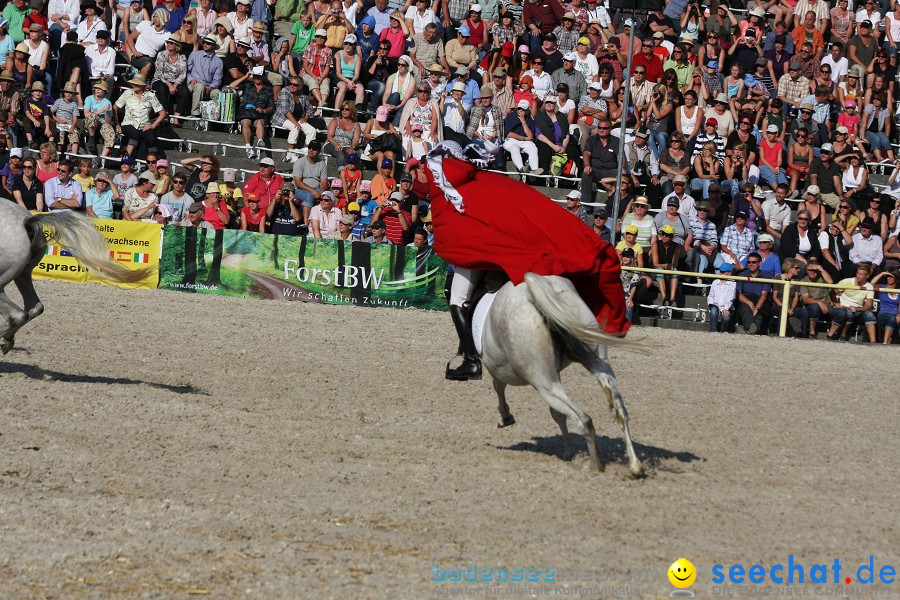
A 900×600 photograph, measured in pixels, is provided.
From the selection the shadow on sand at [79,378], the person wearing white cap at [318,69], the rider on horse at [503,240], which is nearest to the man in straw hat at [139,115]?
the person wearing white cap at [318,69]

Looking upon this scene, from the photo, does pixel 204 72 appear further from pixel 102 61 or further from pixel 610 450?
pixel 610 450

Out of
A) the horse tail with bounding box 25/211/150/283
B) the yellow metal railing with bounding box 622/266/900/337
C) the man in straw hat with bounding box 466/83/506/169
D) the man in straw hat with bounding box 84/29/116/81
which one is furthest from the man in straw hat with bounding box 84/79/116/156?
the horse tail with bounding box 25/211/150/283

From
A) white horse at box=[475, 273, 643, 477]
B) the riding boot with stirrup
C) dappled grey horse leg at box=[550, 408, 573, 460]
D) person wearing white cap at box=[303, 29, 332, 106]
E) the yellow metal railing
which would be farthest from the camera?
person wearing white cap at box=[303, 29, 332, 106]

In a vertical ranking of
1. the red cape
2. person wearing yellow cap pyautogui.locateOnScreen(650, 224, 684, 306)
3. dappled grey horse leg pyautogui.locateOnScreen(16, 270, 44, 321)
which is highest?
the red cape

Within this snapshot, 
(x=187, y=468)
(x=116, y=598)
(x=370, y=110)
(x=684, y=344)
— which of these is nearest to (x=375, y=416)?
(x=187, y=468)

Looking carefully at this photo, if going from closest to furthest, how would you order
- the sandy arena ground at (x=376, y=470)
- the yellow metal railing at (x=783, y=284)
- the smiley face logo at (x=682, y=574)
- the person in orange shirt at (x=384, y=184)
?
1. the smiley face logo at (x=682, y=574)
2. the sandy arena ground at (x=376, y=470)
3. the yellow metal railing at (x=783, y=284)
4. the person in orange shirt at (x=384, y=184)

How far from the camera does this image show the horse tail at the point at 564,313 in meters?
7.57

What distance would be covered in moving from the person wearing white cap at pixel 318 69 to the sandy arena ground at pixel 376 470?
26.0 ft

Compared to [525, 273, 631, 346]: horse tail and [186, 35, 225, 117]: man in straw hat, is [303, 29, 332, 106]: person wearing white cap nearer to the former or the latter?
[186, 35, 225, 117]: man in straw hat

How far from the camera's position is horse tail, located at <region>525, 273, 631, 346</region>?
757cm

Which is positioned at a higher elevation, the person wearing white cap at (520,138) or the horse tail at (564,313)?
the person wearing white cap at (520,138)

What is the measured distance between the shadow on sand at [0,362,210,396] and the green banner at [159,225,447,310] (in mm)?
6471

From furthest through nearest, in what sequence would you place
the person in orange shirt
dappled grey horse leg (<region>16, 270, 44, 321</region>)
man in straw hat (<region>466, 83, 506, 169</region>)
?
man in straw hat (<region>466, 83, 506, 169</region>), the person in orange shirt, dappled grey horse leg (<region>16, 270, 44, 321</region>)

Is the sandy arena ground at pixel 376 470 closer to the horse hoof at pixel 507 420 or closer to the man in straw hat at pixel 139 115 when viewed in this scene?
the horse hoof at pixel 507 420
